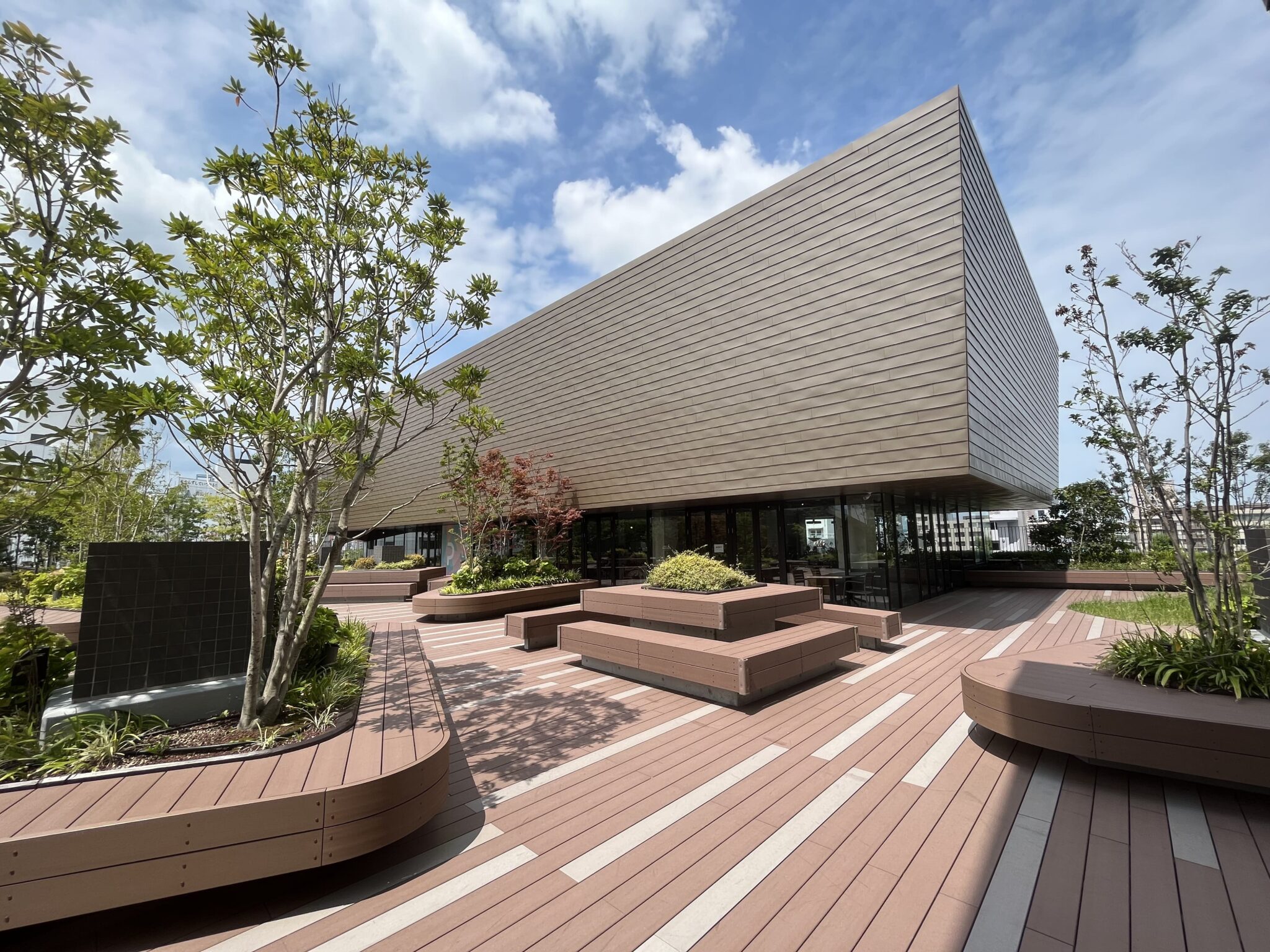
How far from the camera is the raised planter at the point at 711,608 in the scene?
20.8 feet

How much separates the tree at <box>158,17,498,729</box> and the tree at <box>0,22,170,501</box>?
0.98 feet

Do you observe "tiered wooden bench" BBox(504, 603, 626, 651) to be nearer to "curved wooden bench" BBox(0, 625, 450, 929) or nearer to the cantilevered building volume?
the cantilevered building volume

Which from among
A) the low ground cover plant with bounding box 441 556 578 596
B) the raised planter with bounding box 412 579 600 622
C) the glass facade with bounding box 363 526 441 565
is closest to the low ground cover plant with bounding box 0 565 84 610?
the raised planter with bounding box 412 579 600 622

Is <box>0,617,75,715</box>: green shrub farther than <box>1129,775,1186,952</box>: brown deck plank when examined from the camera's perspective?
Yes

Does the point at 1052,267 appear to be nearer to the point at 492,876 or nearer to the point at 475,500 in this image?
the point at 492,876

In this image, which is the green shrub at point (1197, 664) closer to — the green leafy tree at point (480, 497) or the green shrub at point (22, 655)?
the green shrub at point (22, 655)

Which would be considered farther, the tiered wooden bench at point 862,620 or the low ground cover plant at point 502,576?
the low ground cover plant at point 502,576

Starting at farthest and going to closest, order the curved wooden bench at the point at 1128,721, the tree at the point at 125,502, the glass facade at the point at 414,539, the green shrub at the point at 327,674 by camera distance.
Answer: the glass facade at the point at 414,539
the tree at the point at 125,502
the green shrub at the point at 327,674
the curved wooden bench at the point at 1128,721

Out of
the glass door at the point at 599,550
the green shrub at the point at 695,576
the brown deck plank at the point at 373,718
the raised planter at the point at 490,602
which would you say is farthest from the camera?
the glass door at the point at 599,550

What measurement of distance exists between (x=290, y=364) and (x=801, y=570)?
11.2 metres

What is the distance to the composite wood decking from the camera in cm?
220

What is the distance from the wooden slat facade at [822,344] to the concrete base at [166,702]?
911 cm

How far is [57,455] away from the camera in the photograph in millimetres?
3430

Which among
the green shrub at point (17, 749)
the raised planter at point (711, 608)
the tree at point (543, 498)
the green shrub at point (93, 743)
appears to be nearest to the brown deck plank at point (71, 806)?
the green shrub at point (93, 743)
